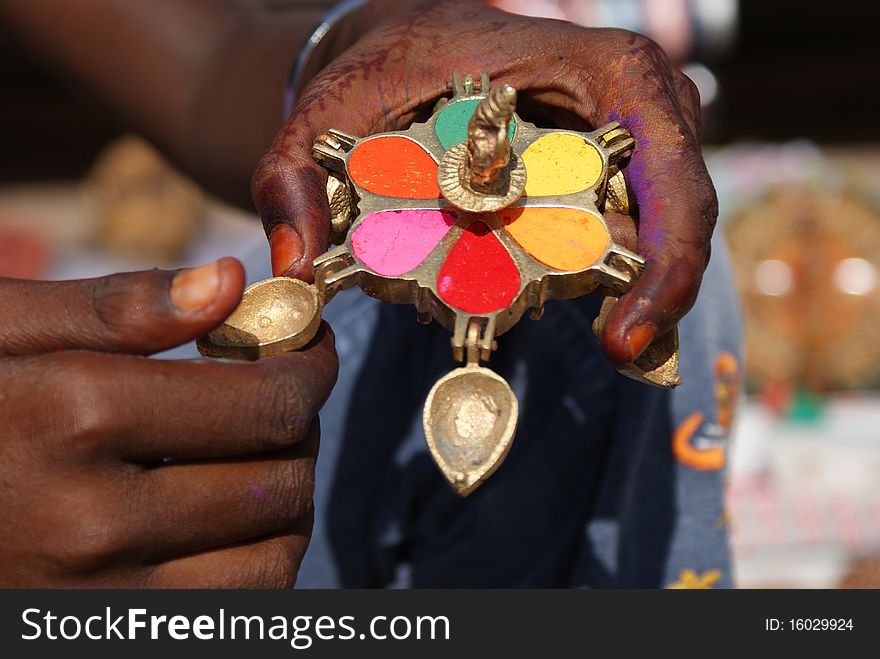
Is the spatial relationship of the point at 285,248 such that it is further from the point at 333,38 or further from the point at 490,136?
the point at 333,38

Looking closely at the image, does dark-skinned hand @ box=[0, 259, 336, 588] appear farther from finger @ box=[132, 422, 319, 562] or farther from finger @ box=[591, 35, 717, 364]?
finger @ box=[591, 35, 717, 364]

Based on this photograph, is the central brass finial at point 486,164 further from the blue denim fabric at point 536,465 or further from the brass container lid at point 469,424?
the blue denim fabric at point 536,465

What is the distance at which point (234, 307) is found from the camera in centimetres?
68

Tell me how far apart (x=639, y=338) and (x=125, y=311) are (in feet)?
1.22

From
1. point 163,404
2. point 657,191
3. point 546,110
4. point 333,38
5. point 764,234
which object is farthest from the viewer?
point 764,234

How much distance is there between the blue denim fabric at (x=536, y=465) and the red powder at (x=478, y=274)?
0.36 metres

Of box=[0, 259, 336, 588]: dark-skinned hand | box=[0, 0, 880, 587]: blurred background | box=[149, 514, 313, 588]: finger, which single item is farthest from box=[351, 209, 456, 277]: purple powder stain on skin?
box=[0, 0, 880, 587]: blurred background

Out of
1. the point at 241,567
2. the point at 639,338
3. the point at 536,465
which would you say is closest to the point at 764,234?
the point at 536,465

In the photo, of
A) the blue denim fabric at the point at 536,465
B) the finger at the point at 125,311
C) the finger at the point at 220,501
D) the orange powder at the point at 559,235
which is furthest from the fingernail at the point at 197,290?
the blue denim fabric at the point at 536,465

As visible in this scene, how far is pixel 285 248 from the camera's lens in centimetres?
75

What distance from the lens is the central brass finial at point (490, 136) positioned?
708 millimetres

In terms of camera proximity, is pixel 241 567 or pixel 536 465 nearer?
pixel 241 567

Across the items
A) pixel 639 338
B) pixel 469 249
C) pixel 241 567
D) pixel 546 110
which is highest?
pixel 546 110

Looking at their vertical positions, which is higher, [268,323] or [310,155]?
[310,155]
